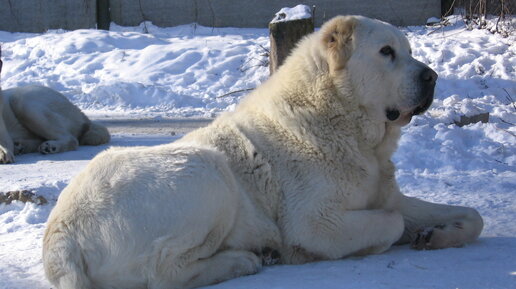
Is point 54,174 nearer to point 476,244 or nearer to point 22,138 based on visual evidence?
point 22,138

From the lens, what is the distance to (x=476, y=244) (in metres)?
4.50

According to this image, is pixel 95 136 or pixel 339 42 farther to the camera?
pixel 95 136

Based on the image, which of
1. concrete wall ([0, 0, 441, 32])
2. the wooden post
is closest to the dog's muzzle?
concrete wall ([0, 0, 441, 32])

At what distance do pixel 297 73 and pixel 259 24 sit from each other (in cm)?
1344

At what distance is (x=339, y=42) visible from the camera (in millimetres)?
4480

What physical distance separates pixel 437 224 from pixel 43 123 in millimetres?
5701

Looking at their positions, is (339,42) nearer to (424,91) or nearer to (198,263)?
(424,91)

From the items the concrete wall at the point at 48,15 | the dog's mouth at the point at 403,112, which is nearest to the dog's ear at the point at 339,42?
the dog's mouth at the point at 403,112

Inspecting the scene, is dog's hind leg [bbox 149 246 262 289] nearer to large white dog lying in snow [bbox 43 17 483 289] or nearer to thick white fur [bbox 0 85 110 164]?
large white dog lying in snow [bbox 43 17 483 289]

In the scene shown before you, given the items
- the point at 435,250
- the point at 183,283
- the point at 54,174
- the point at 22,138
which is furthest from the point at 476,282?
the point at 22,138

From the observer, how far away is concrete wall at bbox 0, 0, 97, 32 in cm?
1862

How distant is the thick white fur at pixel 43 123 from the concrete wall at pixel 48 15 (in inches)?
384

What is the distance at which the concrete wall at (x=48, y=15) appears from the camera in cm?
1862

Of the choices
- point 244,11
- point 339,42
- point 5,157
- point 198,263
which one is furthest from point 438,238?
point 244,11
